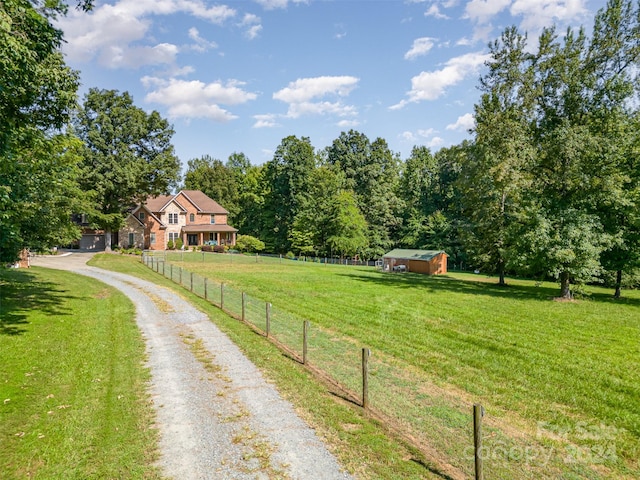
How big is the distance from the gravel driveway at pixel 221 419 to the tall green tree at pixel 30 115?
22.2 feet

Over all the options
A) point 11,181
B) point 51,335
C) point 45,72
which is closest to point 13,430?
point 51,335

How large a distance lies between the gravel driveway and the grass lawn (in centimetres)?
216

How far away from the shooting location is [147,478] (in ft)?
19.6

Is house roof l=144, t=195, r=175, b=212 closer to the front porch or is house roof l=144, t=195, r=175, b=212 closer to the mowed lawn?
the front porch

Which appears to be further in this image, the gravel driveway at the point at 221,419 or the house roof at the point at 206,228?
the house roof at the point at 206,228

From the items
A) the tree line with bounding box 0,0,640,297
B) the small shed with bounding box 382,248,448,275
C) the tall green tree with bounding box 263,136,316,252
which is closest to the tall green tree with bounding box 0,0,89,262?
the tree line with bounding box 0,0,640,297

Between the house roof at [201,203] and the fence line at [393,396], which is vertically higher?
the house roof at [201,203]

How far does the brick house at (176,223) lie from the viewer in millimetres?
54906

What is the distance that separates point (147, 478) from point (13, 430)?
337cm

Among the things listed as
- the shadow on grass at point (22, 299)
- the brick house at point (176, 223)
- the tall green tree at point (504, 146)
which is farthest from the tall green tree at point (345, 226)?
the shadow on grass at point (22, 299)

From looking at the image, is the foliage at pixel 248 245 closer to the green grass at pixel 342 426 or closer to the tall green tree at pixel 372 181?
the tall green tree at pixel 372 181

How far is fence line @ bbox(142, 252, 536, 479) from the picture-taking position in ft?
22.2

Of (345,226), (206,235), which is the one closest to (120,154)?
(206,235)

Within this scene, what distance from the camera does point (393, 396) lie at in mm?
9250
